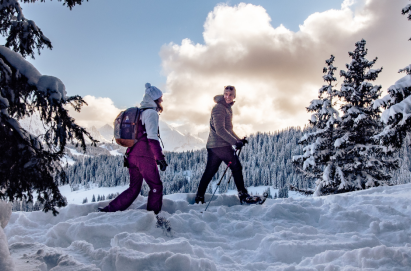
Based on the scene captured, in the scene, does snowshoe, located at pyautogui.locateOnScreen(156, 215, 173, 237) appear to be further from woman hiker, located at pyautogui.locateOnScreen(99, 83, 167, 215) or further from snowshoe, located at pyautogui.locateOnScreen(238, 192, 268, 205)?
snowshoe, located at pyautogui.locateOnScreen(238, 192, 268, 205)

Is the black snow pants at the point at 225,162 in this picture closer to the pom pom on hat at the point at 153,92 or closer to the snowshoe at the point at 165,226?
the pom pom on hat at the point at 153,92

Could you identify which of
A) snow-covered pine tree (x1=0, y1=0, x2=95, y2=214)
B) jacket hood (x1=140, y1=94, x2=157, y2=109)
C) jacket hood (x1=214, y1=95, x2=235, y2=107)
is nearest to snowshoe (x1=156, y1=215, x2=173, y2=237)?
snow-covered pine tree (x1=0, y1=0, x2=95, y2=214)

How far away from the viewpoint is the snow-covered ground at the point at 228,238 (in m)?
2.33

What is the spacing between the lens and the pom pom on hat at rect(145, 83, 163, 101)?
450cm

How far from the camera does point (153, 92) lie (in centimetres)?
453

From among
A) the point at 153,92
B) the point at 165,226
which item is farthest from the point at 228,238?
the point at 153,92

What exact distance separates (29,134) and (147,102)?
2241mm

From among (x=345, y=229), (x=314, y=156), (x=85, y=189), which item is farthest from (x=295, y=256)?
(x=85, y=189)

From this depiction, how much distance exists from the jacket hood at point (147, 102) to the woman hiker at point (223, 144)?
1.70 metres

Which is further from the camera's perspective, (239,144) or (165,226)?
(239,144)

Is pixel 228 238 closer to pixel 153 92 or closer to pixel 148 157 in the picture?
pixel 148 157

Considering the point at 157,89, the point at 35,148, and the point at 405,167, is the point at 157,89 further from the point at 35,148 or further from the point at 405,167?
the point at 405,167

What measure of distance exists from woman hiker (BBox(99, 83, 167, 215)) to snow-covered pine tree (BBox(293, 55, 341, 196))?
43.0 feet

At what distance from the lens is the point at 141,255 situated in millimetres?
2426
